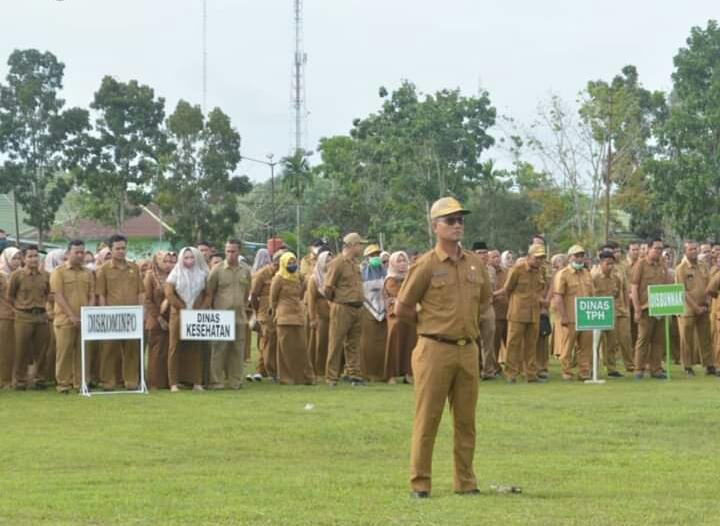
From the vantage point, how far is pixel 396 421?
18172mm

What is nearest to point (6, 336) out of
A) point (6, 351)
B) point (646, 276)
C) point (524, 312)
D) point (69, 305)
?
point (6, 351)

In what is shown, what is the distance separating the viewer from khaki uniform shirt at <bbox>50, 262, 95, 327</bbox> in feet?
73.7

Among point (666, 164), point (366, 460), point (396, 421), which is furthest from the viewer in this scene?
point (666, 164)

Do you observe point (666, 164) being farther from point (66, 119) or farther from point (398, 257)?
point (398, 257)

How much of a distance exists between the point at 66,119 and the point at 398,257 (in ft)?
175

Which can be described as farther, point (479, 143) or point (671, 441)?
point (479, 143)

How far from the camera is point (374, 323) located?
83.8 feet

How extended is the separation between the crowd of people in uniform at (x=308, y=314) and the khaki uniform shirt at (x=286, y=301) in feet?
0.05

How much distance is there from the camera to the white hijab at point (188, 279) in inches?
912

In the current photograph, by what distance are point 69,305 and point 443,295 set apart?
11136mm

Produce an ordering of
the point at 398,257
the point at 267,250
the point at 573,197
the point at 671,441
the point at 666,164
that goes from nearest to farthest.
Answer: the point at 671,441, the point at 398,257, the point at 267,250, the point at 666,164, the point at 573,197

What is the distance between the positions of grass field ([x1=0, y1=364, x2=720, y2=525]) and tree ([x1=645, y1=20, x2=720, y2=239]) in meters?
38.5

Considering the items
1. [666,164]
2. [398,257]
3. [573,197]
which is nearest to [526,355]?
[398,257]

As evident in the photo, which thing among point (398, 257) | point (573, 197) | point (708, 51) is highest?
point (708, 51)
